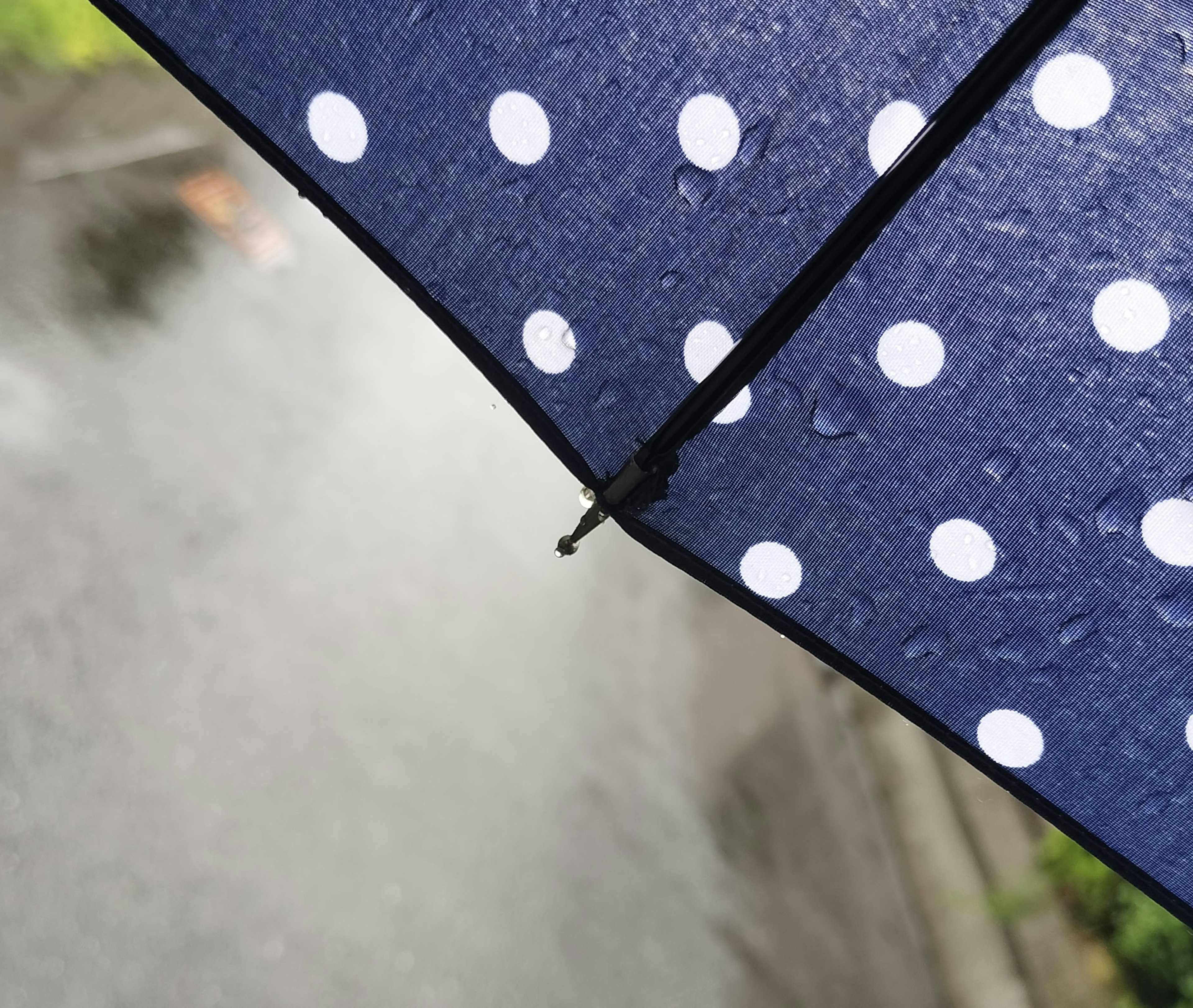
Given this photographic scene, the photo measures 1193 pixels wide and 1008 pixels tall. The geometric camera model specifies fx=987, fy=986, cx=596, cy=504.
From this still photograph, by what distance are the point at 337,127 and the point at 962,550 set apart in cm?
77

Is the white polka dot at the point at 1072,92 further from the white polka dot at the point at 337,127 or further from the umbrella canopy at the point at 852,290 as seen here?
the white polka dot at the point at 337,127

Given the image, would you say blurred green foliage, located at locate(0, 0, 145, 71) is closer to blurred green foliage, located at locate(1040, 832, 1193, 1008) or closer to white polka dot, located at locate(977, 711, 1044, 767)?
white polka dot, located at locate(977, 711, 1044, 767)

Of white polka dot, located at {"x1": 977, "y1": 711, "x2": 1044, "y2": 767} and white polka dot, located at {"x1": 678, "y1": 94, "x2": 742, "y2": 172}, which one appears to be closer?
white polka dot, located at {"x1": 678, "y1": 94, "x2": 742, "y2": 172}

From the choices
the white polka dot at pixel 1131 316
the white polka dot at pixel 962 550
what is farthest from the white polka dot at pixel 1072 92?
the white polka dot at pixel 962 550

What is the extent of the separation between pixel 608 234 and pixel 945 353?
34 centimetres

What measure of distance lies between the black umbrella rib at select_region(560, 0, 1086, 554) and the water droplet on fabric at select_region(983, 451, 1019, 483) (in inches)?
8.7

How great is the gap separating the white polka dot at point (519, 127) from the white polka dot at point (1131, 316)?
527 mm

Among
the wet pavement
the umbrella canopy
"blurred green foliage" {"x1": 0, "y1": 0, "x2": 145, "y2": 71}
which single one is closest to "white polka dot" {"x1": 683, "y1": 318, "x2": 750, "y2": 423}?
the umbrella canopy

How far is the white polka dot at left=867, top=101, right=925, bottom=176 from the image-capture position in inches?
32.9

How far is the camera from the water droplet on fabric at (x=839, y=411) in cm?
96

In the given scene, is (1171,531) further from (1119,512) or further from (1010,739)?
(1010,739)

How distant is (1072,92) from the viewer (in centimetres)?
79

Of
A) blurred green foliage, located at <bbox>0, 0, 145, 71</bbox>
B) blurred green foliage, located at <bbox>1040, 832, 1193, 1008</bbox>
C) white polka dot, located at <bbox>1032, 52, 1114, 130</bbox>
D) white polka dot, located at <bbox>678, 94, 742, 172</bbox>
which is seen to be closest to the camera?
white polka dot, located at <bbox>1032, 52, 1114, 130</bbox>

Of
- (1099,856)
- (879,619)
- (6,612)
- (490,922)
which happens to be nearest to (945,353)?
(879,619)
